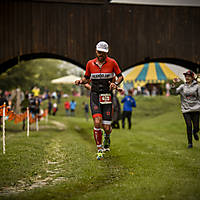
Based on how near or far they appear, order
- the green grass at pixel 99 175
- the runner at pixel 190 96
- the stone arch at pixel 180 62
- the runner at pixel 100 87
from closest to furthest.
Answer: the green grass at pixel 99 175 < the runner at pixel 100 87 < the runner at pixel 190 96 < the stone arch at pixel 180 62

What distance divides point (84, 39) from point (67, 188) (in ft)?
40.1

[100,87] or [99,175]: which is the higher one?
[100,87]

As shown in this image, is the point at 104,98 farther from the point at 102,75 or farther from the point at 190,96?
the point at 190,96

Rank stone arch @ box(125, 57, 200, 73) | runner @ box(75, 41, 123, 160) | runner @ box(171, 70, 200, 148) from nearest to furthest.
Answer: runner @ box(75, 41, 123, 160), runner @ box(171, 70, 200, 148), stone arch @ box(125, 57, 200, 73)

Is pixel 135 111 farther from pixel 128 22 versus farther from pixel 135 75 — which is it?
pixel 128 22

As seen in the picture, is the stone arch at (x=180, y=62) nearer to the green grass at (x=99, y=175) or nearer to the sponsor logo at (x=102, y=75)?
the green grass at (x=99, y=175)

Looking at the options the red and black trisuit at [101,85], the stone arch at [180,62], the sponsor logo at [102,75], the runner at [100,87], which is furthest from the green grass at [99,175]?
the stone arch at [180,62]

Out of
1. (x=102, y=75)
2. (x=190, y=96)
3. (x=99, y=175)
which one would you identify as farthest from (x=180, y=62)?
(x=99, y=175)

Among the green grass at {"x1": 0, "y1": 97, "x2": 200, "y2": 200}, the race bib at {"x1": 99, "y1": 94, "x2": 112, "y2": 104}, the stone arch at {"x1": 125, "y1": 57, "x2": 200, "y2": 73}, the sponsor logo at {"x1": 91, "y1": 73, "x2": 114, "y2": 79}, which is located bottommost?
the green grass at {"x1": 0, "y1": 97, "x2": 200, "y2": 200}

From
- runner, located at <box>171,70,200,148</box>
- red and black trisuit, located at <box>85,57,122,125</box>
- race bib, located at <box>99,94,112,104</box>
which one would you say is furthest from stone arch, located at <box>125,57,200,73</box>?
race bib, located at <box>99,94,112,104</box>

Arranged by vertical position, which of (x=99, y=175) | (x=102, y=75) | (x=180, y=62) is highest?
(x=180, y=62)

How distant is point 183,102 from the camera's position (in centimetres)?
1045

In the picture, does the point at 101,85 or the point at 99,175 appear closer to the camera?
the point at 99,175

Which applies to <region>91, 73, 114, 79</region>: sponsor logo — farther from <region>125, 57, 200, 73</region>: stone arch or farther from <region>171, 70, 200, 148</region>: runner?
<region>125, 57, 200, 73</region>: stone arch
